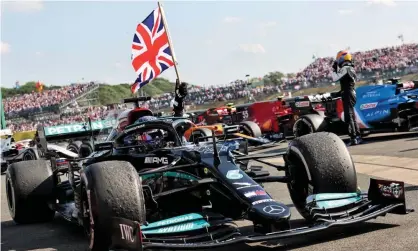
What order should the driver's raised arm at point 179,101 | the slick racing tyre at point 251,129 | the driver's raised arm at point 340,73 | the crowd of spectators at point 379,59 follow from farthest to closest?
the crowd of spectators at point 379,59, the slick racing tyre at point 251,129, the driver's raised arm at point 179,101, the driver's raised arm at point 340,73

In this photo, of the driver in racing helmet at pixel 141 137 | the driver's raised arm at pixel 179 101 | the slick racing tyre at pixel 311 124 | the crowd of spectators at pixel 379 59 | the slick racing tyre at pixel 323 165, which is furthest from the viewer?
the crowd of spectators at pixel 379 59

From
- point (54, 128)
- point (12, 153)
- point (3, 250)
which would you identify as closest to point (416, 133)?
point (3, 250)

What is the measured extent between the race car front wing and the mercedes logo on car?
22 cm

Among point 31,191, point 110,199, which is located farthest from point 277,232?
→ point 31,191

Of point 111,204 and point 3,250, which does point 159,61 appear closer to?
point 3,250

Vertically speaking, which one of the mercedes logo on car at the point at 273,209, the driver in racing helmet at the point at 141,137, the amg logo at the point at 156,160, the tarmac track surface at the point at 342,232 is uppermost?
the driver in racing helmet at the point at 141,137

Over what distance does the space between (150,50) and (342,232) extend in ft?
36.8

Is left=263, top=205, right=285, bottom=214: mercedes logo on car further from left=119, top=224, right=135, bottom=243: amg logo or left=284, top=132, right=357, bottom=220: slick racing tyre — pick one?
left=119, top=224, right=135, bottom=243: amg logo

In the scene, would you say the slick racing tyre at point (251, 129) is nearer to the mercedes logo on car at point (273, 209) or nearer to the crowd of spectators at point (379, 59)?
the mercedes logo on car at point (273, 209)

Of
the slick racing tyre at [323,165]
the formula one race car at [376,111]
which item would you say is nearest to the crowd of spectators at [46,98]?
the formula one race car at [376,111]

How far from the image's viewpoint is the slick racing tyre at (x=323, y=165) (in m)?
5.62

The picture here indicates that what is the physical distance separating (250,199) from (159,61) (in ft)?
35.1

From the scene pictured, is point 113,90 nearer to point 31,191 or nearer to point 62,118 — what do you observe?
point 62,118

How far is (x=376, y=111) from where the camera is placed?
13.5m
